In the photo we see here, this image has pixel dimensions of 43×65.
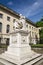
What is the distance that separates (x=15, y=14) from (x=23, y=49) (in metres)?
26.8

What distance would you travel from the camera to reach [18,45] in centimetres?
771

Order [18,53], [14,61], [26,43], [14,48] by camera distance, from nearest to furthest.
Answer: [14,61]
[18,53]
[14,48]
[26,43]

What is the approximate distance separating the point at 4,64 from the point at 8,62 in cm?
30

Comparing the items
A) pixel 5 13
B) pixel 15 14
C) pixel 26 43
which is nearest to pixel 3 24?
pixel 5 13

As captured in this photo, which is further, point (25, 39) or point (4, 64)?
point (25, 39)

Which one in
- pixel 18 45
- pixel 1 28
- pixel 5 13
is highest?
pixel 5 13

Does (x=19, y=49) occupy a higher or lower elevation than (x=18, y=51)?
higher

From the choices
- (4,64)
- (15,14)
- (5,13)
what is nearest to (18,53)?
(4,64)

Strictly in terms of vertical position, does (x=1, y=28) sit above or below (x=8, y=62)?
above

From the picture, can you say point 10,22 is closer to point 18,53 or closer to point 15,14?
point 15,14

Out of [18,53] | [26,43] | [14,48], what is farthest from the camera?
[26,43]

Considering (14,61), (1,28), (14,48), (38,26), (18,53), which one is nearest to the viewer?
(14,61)

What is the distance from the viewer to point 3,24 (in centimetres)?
2966

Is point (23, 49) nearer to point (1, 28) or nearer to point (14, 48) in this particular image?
point (14, 48)
